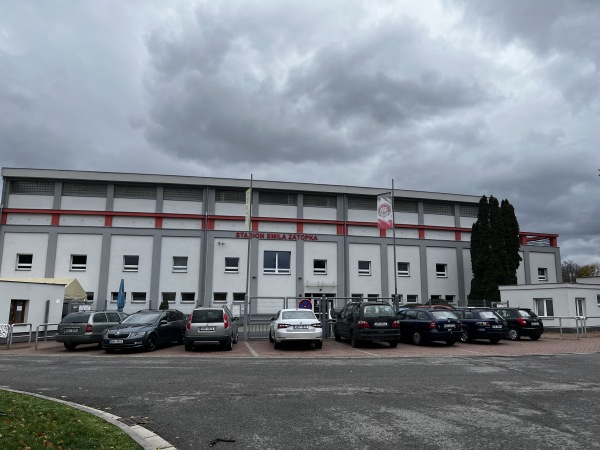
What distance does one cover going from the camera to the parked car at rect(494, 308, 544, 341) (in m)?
23.2

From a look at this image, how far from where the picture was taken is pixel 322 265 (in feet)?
124

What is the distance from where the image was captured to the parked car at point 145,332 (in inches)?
682

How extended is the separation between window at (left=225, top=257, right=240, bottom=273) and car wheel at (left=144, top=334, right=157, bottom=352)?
17599mm

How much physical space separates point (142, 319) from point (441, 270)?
93.5ft

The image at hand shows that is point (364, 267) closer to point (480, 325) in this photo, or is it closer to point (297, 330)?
point (480, 325)

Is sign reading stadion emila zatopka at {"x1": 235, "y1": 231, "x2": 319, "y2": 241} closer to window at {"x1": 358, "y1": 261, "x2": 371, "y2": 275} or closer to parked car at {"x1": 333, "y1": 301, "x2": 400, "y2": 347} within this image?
window at {"x1": 358, "y1": 261, "x2": 371, "y2": 275}

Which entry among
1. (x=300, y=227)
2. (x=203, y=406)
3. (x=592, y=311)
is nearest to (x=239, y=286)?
(x=300, y=227)

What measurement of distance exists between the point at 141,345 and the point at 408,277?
86.4ft

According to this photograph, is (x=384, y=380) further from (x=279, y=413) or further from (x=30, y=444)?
(x=30, y=444)

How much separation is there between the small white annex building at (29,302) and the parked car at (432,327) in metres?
17.0

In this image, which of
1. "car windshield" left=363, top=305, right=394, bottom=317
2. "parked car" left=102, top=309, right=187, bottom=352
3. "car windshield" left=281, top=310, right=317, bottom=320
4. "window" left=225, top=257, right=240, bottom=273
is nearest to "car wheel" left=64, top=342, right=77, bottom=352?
"parked car" left=102, top=309, right=187, bottom=352

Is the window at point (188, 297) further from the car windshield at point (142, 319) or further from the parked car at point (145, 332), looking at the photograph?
the car windshield at point (142, 319)

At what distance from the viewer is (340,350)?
18.0 m

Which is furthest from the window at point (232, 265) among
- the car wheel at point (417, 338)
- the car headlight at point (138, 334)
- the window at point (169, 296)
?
the car wheel at point (417, 338)
